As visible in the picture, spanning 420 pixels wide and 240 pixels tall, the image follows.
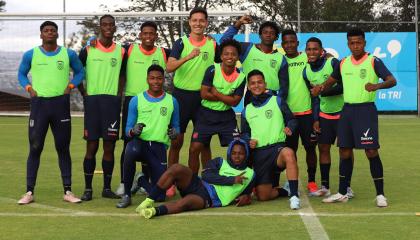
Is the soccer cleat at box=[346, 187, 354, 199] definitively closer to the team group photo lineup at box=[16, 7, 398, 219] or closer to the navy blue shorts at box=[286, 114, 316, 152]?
the team group photo lineup at box=[16, 7, 398, 219]

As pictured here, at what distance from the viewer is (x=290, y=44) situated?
8.20 m

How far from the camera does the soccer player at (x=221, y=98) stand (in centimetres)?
777

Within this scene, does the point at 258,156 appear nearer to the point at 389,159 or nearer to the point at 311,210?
the point at 311,210

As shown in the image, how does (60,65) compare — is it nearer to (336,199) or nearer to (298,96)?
(298,96)

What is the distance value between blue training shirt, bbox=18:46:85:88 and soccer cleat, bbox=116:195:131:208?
141 cm

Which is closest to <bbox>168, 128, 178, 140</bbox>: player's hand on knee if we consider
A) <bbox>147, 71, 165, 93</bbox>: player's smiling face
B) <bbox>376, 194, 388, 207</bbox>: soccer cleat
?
<bbox>147, 71, 165, 93</bbox>: player's smiling face

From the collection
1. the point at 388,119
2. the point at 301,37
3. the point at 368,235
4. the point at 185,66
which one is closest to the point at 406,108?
the point at 388,119

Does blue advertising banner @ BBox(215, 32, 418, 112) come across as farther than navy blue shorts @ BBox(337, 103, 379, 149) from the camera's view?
Yes

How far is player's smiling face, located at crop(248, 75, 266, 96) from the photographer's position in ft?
25.1

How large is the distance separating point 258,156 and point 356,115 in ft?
3.82

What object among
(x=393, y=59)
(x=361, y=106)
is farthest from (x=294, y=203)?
(x=393, y=59)

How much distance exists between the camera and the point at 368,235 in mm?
5832

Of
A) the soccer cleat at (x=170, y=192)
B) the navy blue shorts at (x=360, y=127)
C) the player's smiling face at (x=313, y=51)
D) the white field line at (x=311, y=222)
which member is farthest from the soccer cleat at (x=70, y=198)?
the player's smiling face at (x=313, y=51)

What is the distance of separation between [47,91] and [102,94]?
0.64 meters
